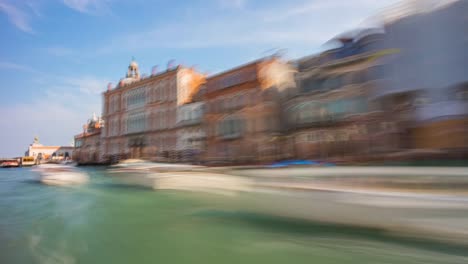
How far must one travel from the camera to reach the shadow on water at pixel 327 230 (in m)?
3.73

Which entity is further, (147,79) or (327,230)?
(147,79)

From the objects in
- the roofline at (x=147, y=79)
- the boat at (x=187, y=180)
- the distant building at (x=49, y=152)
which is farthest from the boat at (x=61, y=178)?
the distant building at (x=49, y=152)

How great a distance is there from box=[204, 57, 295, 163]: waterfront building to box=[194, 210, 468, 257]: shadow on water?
38.4 feet

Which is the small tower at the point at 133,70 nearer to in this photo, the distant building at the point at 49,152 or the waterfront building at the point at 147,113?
the waterfront building at the point at 147,113

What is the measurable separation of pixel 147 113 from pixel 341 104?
21259 millimetres

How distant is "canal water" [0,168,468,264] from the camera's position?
3850 millimetres

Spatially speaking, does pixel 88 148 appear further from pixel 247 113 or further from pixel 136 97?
pixel 247 113

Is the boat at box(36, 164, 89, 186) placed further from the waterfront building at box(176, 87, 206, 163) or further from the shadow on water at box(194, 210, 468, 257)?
the shadow on water at box(194, 210, 468, 257)

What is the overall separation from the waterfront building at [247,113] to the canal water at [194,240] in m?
12.0

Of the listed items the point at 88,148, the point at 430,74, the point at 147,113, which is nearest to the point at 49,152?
the point at 88,148

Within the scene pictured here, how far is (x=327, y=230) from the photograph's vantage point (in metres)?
4.79

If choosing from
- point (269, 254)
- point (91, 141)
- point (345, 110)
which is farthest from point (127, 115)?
point (269, 254)

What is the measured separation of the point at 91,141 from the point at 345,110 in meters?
36.2

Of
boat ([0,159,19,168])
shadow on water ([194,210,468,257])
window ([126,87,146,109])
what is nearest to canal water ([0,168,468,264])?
shadow on water ([194,210,468,257])
